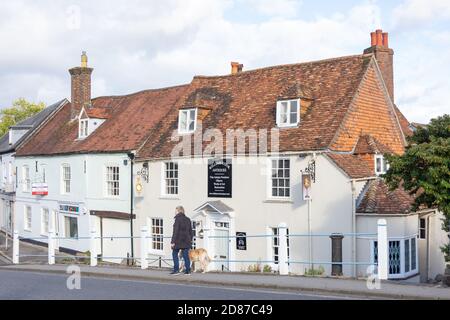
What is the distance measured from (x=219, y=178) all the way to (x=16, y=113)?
4624 cm

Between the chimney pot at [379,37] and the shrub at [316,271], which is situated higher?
the chimney pot at [379,37]

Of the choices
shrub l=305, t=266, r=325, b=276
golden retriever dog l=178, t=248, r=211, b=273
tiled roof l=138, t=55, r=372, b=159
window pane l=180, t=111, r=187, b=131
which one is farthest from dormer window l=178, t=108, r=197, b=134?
golden retriever dog l=178, t=248, r=211, b=273

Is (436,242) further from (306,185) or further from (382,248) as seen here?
(382,248)

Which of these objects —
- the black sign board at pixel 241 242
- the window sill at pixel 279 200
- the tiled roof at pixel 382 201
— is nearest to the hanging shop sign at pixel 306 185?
the window sill at pixel 279 200

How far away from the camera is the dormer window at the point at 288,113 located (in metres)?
23.9

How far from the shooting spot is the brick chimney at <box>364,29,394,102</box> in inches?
1108

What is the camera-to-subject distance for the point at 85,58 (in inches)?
1438

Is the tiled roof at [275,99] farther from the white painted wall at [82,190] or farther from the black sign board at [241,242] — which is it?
the black sign board at [241,242]

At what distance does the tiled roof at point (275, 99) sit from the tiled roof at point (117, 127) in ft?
4.44

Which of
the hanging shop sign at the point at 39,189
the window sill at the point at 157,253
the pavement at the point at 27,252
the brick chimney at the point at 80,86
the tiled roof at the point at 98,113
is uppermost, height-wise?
the brick chimney at the point at 80,86

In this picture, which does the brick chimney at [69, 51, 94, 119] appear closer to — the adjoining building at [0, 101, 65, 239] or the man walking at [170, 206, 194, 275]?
the adjoining building at [0, 101, 65, 239]

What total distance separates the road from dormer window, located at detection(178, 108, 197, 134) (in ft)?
39.6

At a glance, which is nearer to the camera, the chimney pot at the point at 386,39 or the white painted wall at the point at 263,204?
the white painted wall at the point at 263,204
